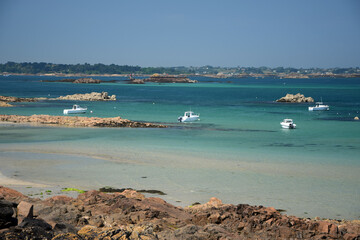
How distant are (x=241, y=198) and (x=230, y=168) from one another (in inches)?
280

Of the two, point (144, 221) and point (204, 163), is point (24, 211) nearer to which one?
point (144, 221)

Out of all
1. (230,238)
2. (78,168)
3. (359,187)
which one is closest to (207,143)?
(78,168)

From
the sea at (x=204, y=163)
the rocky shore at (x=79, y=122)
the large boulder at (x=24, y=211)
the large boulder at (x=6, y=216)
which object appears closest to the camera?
the large boulder at (x=6, y=216)

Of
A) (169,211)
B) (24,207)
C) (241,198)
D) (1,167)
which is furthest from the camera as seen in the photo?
(1,167)

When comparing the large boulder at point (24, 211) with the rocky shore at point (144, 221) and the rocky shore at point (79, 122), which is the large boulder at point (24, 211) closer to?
the rocky shore at point (144, 221)

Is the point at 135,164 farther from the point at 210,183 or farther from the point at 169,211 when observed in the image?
the point at 169,211

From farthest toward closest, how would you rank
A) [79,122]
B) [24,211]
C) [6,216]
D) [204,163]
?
[79,122] < [204,163] < [24,211] < [6,216]

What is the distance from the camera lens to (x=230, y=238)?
41.0ft

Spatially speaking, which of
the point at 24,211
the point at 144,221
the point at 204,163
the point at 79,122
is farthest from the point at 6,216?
the point at 79,122

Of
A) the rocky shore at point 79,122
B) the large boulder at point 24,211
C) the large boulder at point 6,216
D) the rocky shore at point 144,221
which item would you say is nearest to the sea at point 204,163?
the rocky shore at point 79,122

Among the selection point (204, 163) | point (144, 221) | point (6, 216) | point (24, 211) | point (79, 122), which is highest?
point (6, 216)

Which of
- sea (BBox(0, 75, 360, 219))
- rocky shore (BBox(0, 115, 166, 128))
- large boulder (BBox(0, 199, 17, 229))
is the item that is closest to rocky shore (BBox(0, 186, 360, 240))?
large boulder (BBox(0, 199, 17, 229))

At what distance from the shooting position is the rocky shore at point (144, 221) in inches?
443

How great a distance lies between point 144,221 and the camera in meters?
14.1
